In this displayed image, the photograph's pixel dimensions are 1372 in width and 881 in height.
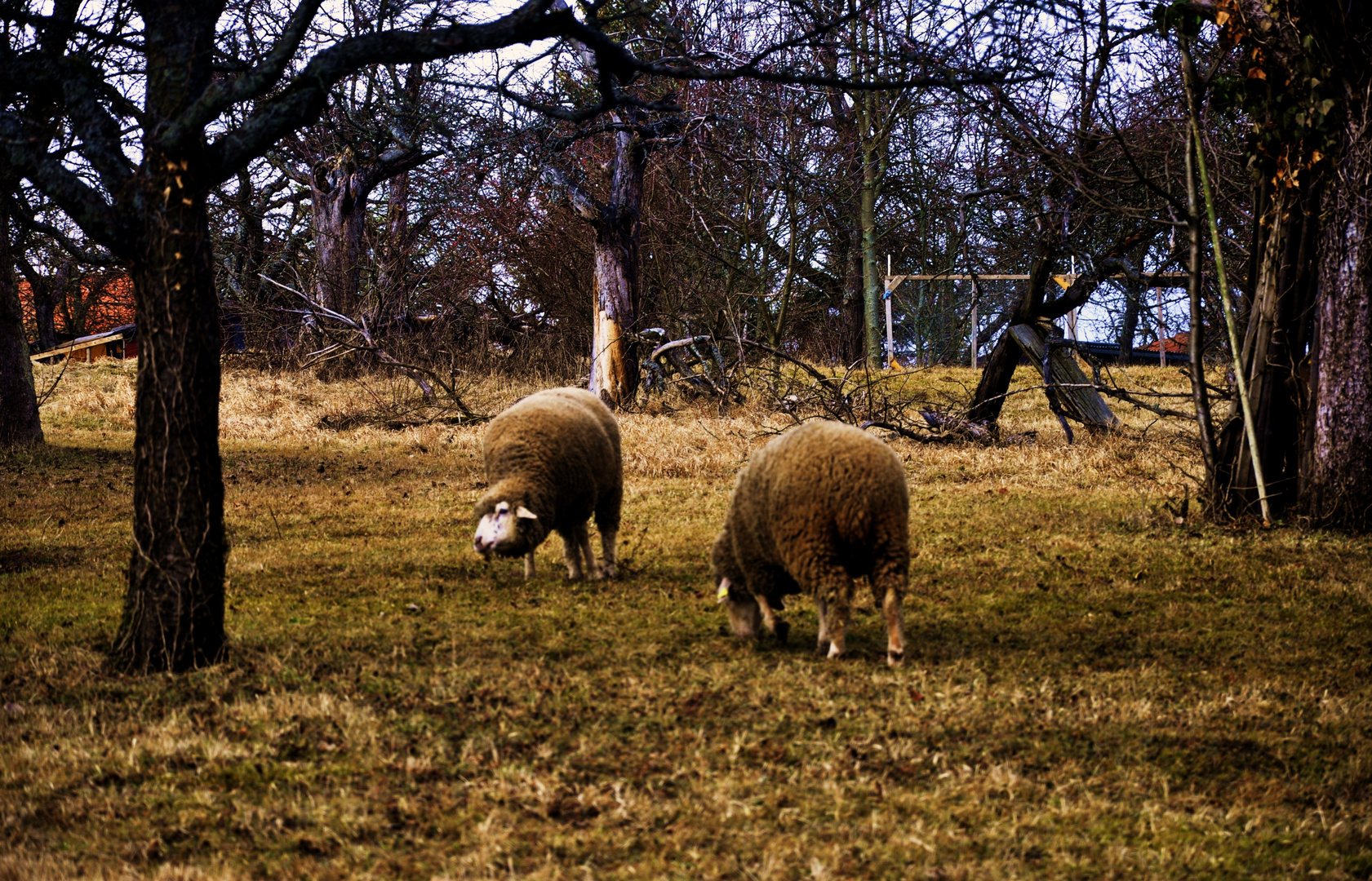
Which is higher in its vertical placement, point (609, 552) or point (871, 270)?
point (871, 270)

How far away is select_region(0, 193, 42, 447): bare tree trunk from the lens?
1461 centimetres

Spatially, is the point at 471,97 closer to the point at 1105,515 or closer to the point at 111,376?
the point at 1105,515

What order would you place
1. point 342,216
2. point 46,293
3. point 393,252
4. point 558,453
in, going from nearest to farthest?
point 558,453 < point 393,252 < point 342,216 < point 46,293

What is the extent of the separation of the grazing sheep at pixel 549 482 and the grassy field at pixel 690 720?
14.2 inches

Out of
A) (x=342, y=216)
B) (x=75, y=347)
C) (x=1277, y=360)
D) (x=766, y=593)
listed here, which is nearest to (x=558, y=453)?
(x=766, y=593)

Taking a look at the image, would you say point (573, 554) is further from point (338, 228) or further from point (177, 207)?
point (338, 228)

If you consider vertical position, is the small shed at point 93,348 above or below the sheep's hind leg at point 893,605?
above

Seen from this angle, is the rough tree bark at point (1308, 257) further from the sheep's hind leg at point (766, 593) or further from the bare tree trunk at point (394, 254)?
the bare tree trunk at point (394, 254)

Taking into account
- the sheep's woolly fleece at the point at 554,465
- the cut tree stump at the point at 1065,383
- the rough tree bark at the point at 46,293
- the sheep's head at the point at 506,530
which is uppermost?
the rough tree bark at the point at 46,293

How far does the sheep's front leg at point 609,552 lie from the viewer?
8250 mm

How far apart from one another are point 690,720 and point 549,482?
315 centimetres

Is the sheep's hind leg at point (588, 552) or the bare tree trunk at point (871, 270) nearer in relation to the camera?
the sheep's hind leg at point (588, 552)

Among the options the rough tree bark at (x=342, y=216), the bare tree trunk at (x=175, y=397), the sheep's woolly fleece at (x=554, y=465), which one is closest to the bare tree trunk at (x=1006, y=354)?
the sheep's woolly fleece at (x=554, y=465)

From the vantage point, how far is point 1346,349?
8727mm
